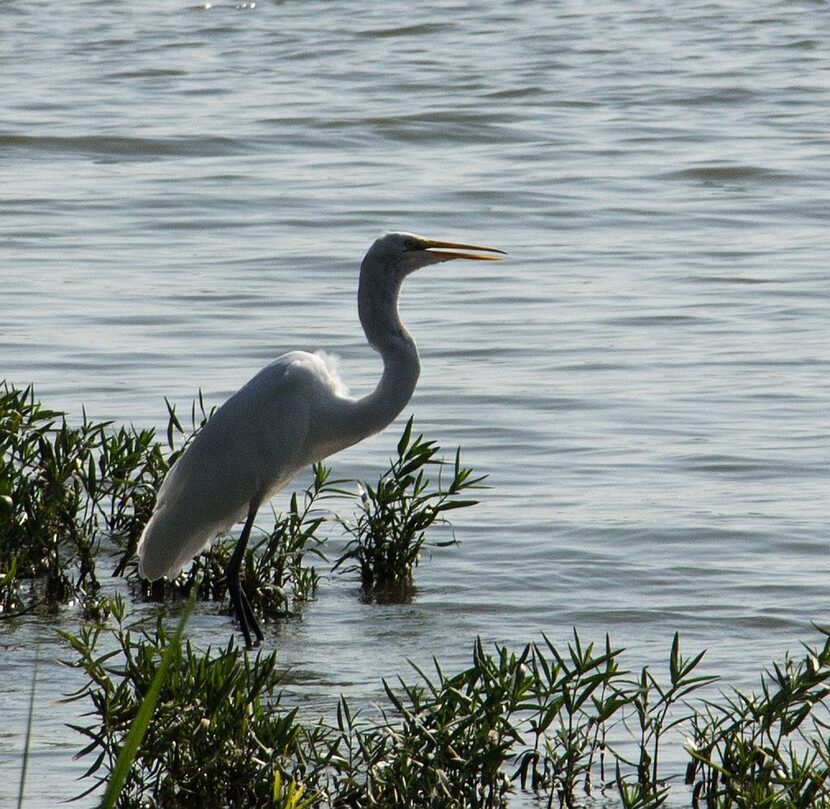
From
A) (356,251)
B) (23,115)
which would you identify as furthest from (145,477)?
(23,115)

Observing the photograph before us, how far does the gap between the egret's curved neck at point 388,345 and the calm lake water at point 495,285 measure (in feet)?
1.97

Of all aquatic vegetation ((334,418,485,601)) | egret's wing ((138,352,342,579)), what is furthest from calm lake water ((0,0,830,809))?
egret's wing ((138,352,342,579))

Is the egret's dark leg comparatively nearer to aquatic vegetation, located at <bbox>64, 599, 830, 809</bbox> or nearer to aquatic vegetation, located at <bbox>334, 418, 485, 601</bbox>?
aquatic vegetation, located at <bbox>334, 418, 485, 601</bbox>

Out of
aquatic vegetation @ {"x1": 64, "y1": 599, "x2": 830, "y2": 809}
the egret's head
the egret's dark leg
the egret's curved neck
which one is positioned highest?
the egret's head

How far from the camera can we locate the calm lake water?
18.1ft

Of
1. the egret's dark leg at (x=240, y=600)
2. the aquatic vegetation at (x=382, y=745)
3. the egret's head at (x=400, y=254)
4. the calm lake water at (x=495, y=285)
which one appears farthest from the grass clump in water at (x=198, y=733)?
the egret's head at (x=400, y=254)

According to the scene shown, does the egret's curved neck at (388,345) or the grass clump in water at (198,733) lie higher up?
the egret's curved neck at (388,345)

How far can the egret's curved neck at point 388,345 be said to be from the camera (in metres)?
5.53

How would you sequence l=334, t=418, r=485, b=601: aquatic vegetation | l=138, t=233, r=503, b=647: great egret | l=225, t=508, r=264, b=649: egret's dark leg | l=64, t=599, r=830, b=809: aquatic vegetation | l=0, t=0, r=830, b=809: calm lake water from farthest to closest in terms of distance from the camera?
1. l=0, t=0, r=830, b=809: calm lake water
2. l=138, t=233, r=503, b=647: great egret
3. l=334, t=418, r=485, b=601: aquatic vegetation
4. l=225, t=508, r=264, b=649: egret's dark leg
5. l=64, t=599, r=830, b=809: aquatic vegetation

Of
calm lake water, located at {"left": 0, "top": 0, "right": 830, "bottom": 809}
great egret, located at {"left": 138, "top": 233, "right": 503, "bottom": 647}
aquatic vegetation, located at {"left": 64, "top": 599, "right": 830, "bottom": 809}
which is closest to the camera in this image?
aquatic vegetation, located at {"left": 64, "top": 599, "right": 830, "bottom": 809}

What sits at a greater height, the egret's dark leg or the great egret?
the great egret

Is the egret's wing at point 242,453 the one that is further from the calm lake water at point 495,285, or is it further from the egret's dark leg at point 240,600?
the calm lake water at point 495,285

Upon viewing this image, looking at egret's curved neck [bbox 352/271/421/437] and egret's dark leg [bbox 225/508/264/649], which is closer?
egret's dark leg [bbox 225/508/264/649]

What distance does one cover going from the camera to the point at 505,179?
13.4m
